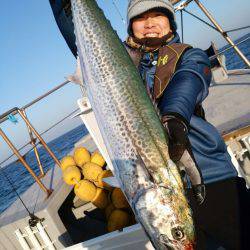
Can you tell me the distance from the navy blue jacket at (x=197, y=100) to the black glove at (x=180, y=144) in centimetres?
10

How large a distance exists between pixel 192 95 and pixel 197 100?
132mm

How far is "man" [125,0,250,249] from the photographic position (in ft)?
6.76

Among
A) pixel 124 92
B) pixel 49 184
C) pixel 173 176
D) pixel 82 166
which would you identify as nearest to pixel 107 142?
→ pixel 124 92

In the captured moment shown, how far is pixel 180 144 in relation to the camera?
1768 mm

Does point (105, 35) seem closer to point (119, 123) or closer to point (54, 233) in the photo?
point (119, 123)

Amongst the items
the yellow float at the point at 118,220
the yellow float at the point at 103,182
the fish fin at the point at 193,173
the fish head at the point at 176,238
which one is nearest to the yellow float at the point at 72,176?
the yellow float at the point at 103,182

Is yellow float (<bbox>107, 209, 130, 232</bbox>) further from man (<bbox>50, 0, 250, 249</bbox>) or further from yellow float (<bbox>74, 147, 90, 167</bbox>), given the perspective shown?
man (<bbox>50, 0, 250, 249</bbox>)

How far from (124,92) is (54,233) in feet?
8.35

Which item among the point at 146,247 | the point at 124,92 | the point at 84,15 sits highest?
the point at 84,15

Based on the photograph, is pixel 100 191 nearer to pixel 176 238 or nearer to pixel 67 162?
pixel 67 162

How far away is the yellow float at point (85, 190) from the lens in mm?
4004

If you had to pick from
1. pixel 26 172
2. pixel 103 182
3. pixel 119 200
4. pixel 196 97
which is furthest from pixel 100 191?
pixel 26 172

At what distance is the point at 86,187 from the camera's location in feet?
13.2

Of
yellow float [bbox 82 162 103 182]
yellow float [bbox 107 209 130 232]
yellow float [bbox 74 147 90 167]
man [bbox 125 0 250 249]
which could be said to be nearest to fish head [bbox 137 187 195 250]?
man [bbox 125 0 250 249]
